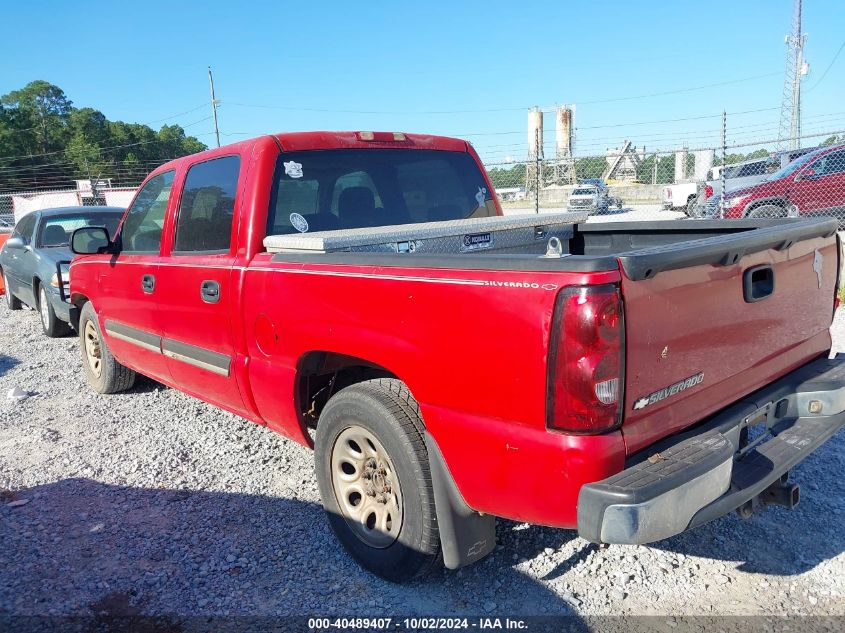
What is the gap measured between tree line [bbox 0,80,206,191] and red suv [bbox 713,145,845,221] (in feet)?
141

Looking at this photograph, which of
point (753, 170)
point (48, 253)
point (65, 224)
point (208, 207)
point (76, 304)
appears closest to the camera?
point (208, 207)

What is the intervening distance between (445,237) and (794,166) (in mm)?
12427

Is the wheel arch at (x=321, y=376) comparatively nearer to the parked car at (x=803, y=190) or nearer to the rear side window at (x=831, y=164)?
the parked car at (x=803, y=190)

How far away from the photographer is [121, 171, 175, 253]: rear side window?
4414 mm

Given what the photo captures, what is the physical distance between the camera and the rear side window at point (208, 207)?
12.0 ft

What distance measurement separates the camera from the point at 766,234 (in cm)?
262

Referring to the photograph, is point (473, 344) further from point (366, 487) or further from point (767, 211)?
point (767, 211)

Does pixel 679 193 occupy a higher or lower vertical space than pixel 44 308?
higher

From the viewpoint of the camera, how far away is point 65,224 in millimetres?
8695

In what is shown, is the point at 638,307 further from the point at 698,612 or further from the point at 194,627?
the point at 194,627

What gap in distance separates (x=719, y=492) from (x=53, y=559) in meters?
3.18

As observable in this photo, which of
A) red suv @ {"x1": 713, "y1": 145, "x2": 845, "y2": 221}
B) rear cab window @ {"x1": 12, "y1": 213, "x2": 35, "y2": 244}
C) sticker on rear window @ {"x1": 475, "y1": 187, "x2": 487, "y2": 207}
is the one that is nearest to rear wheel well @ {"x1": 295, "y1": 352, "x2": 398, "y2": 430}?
sticker on rear window @ {"x1": 475, "y1": 187, "x2": 487, "y2": 207}

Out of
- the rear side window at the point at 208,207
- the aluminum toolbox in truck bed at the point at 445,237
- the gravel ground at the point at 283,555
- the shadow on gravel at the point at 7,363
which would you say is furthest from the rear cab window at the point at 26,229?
the aluminum toolbox in truck bed at the point at 445,237

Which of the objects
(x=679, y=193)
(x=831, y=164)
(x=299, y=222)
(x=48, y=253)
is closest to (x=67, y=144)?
(x=679, y=193)
